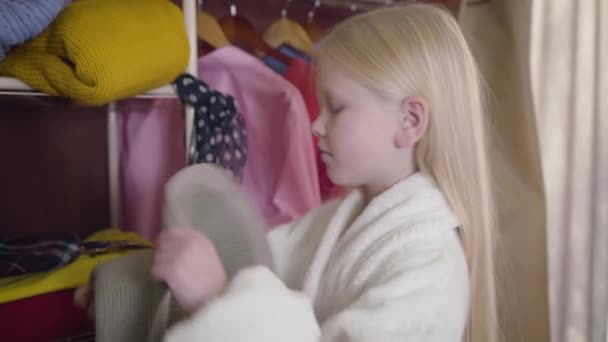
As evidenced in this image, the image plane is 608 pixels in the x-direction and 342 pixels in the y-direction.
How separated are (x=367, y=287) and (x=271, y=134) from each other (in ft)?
1.73

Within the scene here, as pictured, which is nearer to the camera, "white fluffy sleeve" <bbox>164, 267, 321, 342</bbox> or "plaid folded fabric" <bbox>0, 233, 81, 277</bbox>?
"white fluffy sleeve" <bbox>164, 267, 321, 342</bbox>

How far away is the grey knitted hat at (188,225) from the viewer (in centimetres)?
58

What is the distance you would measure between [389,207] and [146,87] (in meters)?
0.39

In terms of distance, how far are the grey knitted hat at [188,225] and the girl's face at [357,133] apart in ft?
0.44

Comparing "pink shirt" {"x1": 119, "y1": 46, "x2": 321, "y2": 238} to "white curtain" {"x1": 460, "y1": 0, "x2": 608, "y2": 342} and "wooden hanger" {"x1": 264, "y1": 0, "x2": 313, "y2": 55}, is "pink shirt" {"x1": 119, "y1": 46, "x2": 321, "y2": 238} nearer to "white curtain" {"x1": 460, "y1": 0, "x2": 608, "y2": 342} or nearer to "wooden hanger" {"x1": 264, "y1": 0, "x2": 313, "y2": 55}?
"wooden hanger" {"x1": 264, "y1": 0, "x2": 313, "y2": 55}

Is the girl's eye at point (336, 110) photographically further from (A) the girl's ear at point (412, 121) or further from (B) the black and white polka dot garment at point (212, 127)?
(B) the black and white polka dot garment at point (212, 127)

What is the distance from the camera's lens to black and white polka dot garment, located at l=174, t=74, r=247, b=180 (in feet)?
3.03

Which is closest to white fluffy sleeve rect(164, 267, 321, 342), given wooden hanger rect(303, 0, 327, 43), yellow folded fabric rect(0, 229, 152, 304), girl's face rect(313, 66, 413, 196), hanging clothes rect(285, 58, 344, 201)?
girl's face rect(313, 66, 413, 196)

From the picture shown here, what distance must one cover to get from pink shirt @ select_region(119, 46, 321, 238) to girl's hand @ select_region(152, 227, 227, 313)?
0.51m

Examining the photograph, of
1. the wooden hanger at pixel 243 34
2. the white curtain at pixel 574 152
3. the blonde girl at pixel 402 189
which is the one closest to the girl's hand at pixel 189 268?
the blonde girl at pixel 402 189

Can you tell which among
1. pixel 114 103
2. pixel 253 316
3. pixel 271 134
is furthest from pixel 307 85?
pixel 253 316

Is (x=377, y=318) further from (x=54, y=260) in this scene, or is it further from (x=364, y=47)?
(x=54, y=260)

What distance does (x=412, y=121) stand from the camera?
0.69 m

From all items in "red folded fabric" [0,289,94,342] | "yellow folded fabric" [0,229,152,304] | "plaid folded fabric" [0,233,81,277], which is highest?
"plaid folded fabric" [0,233,81,277]
